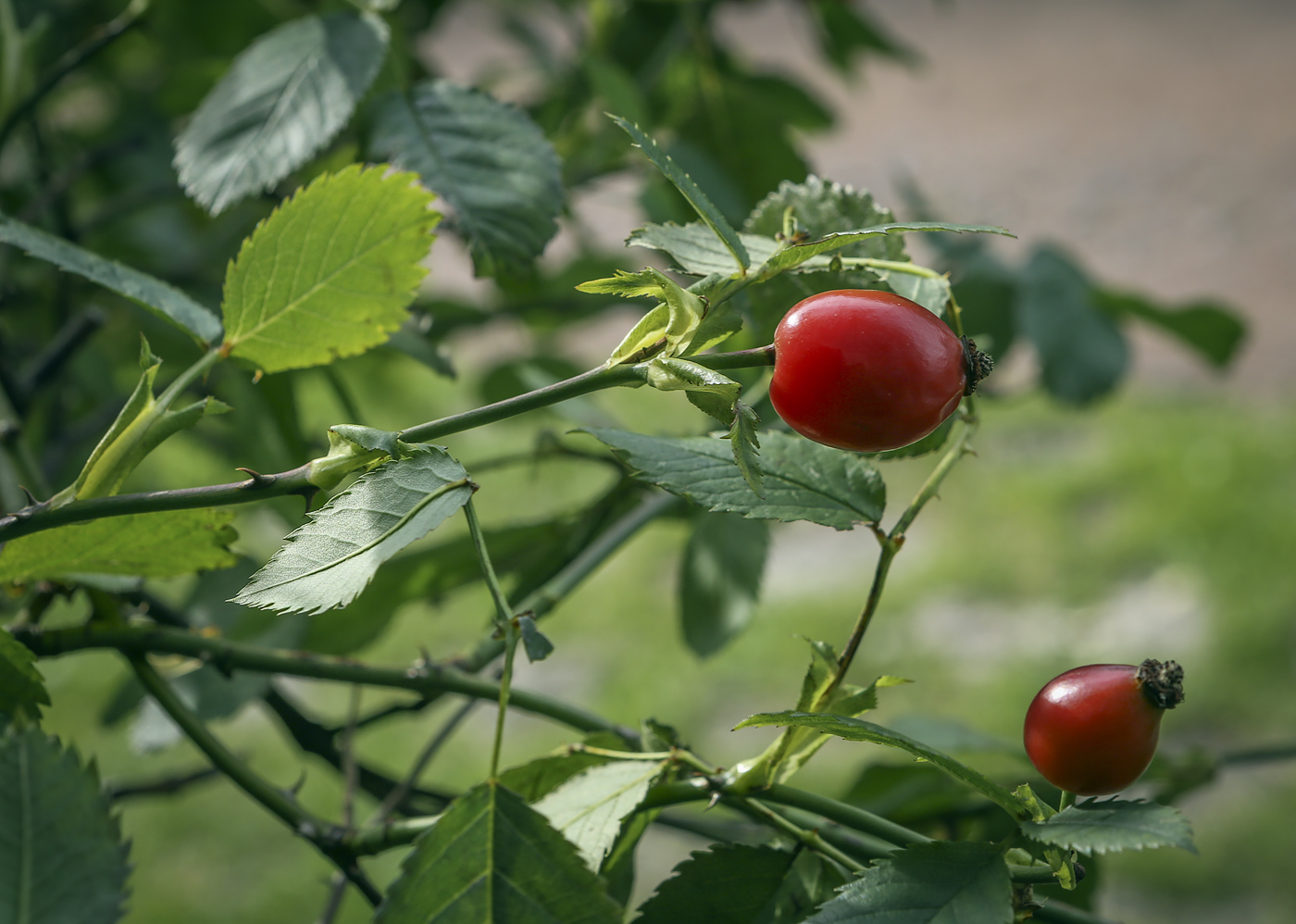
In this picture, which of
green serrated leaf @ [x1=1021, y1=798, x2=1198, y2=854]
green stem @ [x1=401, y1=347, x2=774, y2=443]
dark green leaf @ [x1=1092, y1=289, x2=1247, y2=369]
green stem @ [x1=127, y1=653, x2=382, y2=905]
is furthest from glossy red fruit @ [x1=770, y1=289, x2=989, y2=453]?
dark green leaf @ [x1=1092, y1=289, x2=1247, y2=369]

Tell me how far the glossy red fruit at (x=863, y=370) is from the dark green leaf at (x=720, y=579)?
1.06ft

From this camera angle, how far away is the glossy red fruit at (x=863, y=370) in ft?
0.95

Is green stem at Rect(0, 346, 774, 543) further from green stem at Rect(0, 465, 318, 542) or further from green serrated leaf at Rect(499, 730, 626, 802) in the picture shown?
green serrated leaf at Rect(499, 730, 626, 802)

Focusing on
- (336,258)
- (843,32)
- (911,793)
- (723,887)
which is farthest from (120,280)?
(843,32)

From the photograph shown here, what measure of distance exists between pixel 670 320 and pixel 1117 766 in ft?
0.62

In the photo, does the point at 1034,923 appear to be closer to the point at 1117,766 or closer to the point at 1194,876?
the point at 1117,766

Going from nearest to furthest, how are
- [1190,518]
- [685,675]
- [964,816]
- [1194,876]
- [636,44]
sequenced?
[964,816], [636,44], [1194,876], [685,675], [1190,518]

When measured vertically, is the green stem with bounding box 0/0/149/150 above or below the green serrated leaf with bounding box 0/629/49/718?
above

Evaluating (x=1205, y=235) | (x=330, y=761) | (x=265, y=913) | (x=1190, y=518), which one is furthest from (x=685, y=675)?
(x=1205, y=235)

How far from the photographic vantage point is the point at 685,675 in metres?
2.12

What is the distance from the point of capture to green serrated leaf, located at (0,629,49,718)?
338 mm

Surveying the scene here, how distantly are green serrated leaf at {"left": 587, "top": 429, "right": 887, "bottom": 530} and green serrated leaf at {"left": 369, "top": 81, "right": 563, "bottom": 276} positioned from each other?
0.14 meters

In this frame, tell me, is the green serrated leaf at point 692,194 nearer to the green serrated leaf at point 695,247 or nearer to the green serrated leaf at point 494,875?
the green serrated leaf at point 695,247

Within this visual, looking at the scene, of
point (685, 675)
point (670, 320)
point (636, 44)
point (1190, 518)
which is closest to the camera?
point (670, 320)
